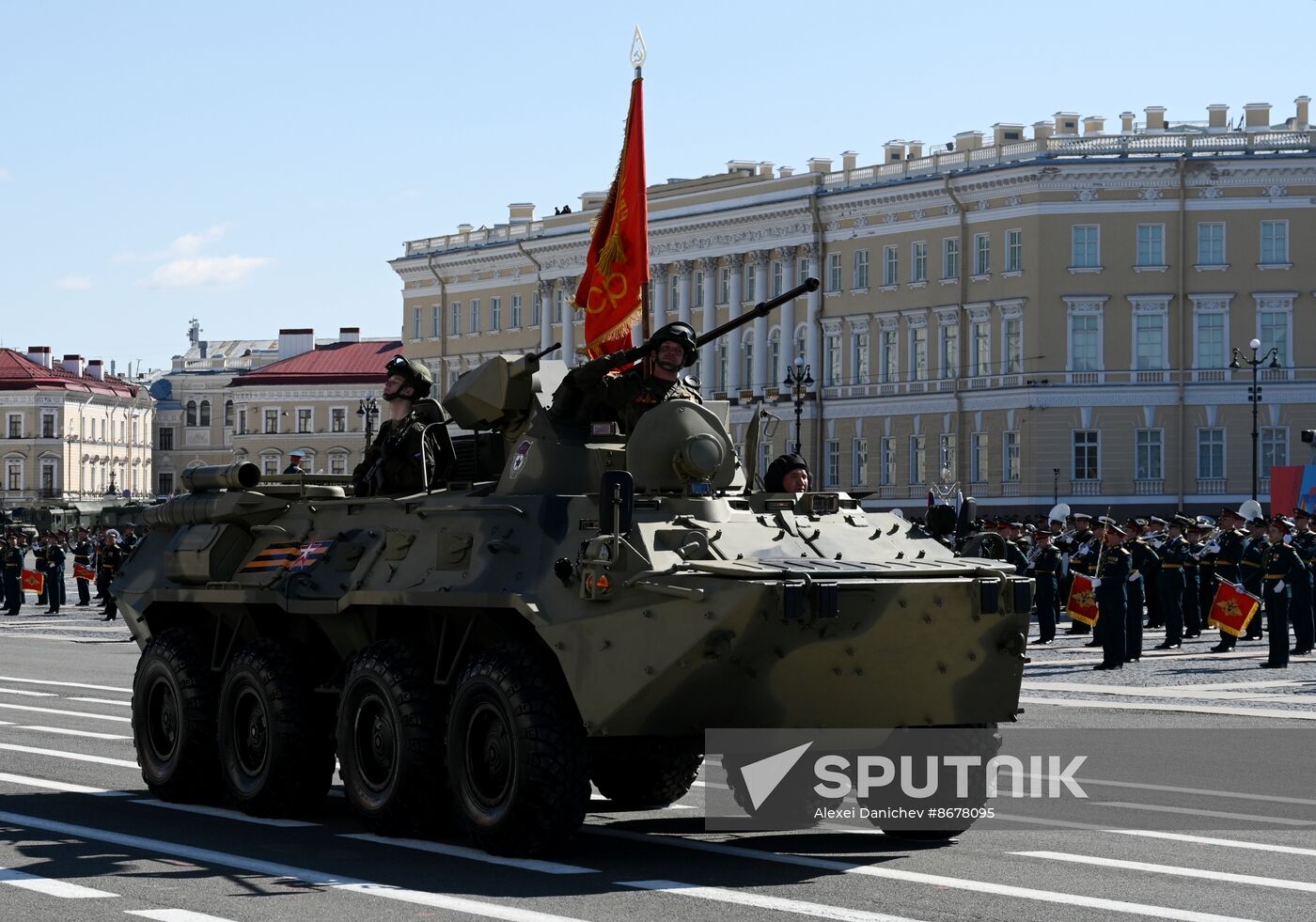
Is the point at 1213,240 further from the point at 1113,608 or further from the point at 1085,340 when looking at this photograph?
the point at 1113,608

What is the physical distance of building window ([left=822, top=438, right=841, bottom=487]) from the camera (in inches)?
3489

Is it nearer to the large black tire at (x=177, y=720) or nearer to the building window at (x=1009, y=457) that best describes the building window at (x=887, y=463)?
the building window at (x=1009, y=457)

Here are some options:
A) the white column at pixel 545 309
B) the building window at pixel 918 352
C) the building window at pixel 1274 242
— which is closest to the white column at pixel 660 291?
the white column at pixel 545 309

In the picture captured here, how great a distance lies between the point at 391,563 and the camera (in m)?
13.1

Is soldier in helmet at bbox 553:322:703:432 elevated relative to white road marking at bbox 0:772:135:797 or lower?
elevated

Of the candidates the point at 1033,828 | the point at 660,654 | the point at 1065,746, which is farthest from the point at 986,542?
the point at 1065,746

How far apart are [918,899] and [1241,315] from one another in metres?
70.6

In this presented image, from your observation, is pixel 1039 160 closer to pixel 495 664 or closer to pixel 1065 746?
pixel 1065 746

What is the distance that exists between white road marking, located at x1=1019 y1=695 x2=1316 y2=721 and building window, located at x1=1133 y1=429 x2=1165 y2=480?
56006 mm

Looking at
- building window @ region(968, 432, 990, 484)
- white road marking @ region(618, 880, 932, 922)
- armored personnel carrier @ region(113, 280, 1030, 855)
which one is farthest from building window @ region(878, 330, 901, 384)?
white road marking @ region(618, 880, 932, 922)

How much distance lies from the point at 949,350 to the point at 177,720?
7013 cm

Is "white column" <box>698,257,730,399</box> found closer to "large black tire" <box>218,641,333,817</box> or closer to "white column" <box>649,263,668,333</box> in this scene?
"white column" <box>649,263,668,333</box>

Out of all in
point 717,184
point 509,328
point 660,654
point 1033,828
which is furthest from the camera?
point 509,328

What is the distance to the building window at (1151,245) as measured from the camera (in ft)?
258
